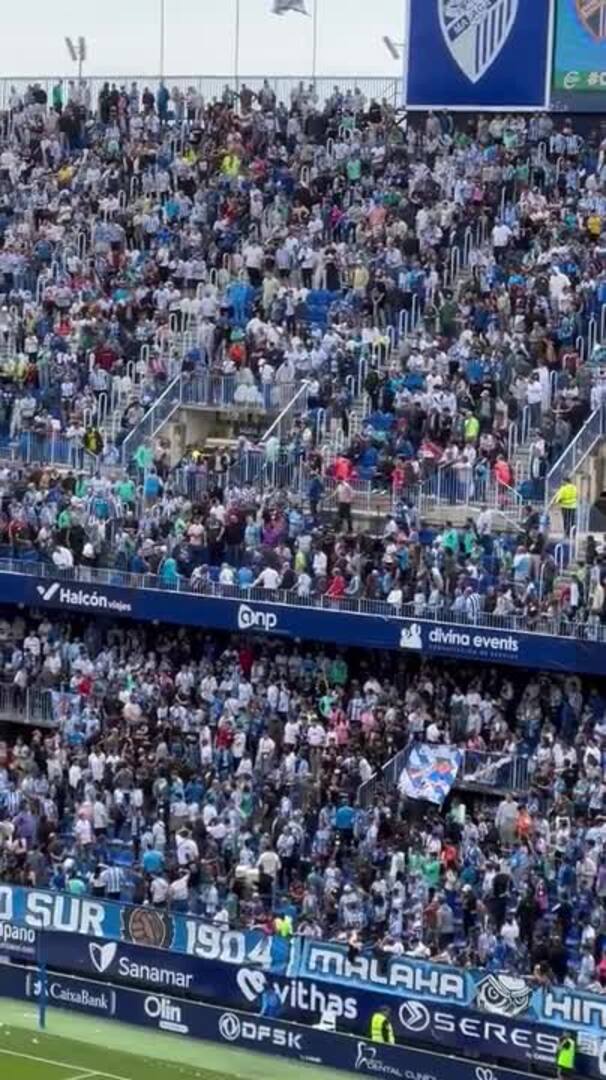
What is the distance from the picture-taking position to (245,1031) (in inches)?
1262

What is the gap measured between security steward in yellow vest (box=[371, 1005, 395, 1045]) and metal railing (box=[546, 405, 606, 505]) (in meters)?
9.31

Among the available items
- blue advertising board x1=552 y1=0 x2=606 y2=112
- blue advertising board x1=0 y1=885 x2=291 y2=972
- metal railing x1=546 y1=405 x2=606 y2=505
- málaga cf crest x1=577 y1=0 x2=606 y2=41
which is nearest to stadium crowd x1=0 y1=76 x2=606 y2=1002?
metal railing x1=546 y1=405 x2=606 y2=505

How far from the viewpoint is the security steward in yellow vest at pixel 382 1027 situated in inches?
1237

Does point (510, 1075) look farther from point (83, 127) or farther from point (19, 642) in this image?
point (83, 127)

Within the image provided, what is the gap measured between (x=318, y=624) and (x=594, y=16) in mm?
12196

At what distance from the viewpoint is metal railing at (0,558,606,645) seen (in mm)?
36250

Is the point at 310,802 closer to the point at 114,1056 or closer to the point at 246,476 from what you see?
→ the point at 114,1056

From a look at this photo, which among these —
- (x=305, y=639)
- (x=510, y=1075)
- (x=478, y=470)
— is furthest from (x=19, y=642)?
(x=510, y=1075)

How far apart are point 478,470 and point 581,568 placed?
2.90 meters

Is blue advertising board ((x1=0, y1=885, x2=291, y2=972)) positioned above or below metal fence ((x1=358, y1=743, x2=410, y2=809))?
below

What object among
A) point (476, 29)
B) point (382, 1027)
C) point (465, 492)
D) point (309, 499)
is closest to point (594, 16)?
point (476, 29)

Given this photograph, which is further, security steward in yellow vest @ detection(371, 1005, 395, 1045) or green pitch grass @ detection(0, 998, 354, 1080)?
green pitch grass @ detection(0, 998, 354, 1080)

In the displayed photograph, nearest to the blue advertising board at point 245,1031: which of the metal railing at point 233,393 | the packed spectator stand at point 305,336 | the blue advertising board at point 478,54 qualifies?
the packed spectator stand at point 305,336

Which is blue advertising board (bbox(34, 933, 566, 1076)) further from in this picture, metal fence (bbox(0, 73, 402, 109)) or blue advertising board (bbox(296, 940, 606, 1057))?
metal fence (bbox(0, 73, 402, 109))
